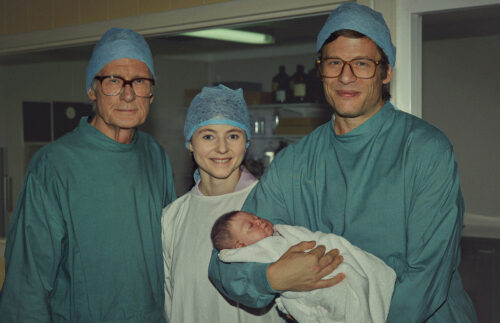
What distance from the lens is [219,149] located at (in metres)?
2.18

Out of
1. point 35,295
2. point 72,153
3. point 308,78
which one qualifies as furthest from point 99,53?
point 308,78

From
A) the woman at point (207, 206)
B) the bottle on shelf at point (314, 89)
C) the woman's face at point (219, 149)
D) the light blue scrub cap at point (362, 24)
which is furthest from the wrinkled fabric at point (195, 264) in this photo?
the bottle on shelf at point (314, 89)

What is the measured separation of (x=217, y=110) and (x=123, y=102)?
407 mm

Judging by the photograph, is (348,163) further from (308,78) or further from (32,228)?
(308,78)

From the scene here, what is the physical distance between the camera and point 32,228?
2.06 m

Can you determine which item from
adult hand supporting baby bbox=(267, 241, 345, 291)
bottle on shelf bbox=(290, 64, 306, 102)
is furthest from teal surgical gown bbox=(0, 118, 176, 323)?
bottle on shelf bbox=(290, 64, 306, 102)

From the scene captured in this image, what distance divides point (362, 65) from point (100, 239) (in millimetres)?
1294

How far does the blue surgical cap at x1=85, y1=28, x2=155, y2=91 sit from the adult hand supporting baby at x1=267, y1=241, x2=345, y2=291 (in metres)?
1.16

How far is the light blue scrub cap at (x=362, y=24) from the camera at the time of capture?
1727 millimetres

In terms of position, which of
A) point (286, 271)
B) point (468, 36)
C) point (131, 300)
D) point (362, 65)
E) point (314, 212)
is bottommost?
point (131, 300)

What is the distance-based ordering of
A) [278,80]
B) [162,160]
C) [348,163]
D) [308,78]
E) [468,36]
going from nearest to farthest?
[348,163] → [162,160] → [468,36] → [308,78] → [278,80]

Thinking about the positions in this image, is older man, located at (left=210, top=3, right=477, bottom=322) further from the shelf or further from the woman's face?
the shelf

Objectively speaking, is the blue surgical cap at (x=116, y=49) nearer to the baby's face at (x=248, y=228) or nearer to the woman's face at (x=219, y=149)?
the woman's face at (x=219, y=149)

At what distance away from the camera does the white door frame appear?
2.43 metres
